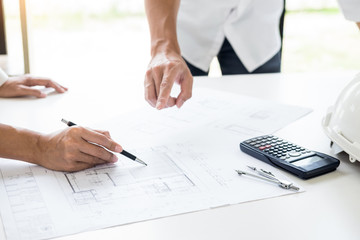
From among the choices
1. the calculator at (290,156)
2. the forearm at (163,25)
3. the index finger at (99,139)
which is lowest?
the calculator at (290,156)

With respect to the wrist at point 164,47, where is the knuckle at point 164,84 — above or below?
below

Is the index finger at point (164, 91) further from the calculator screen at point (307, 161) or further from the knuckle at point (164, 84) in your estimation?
the calculator screen at point (307, 161)

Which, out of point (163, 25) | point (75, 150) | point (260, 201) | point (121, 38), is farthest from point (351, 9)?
point (121, 38)

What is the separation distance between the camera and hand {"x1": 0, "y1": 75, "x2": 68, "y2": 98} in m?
1.43

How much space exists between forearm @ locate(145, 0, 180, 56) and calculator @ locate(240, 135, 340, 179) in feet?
1.57

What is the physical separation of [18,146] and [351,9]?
114 cm

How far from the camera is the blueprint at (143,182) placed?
2.48 feet

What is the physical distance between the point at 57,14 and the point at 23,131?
16.6 ft

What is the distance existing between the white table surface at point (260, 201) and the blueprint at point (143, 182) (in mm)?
30

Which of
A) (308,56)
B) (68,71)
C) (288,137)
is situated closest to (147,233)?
(288,137)

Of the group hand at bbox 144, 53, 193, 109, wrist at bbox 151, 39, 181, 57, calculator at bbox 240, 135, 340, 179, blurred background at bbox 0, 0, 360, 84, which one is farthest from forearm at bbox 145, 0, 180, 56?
blurred background at bbox 0, 0, 360, 84

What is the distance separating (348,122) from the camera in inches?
37.7

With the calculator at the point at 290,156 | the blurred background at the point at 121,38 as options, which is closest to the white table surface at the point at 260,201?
the calculator at the point at 290,156

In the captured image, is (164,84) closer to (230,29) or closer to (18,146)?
(18,146)
